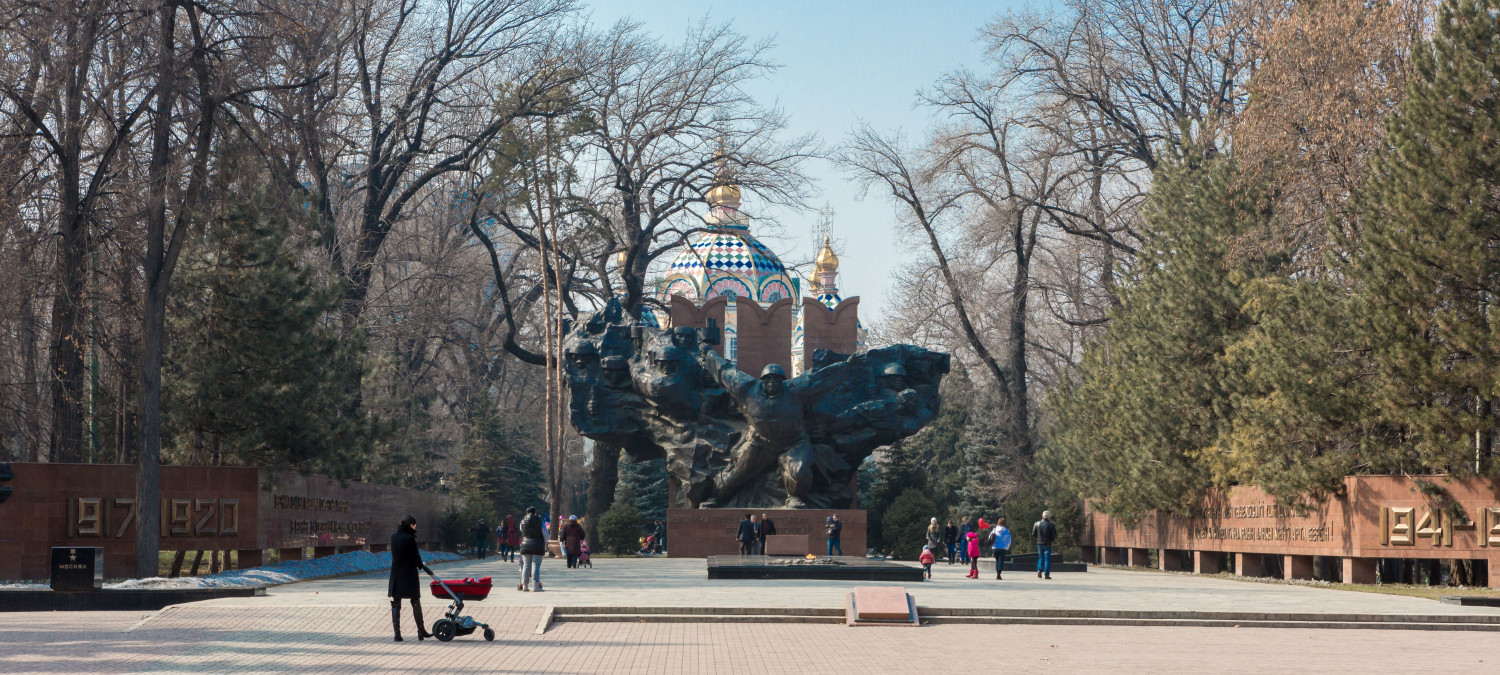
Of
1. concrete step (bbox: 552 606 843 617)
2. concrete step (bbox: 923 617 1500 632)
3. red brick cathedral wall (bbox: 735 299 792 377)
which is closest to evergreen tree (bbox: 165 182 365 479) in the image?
concrete step (bbox: 552 606 843 617)

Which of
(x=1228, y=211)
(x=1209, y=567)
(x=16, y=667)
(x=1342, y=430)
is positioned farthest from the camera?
(x=1209, y=567)

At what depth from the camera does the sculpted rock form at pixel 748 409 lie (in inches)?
1522

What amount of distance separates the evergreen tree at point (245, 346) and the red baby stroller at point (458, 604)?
1261 cm

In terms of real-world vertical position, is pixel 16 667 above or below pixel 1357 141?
below

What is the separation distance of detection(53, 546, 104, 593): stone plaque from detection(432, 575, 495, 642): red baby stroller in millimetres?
6884

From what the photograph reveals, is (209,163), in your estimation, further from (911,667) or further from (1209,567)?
(1209,567)

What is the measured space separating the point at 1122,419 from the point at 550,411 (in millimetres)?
14330

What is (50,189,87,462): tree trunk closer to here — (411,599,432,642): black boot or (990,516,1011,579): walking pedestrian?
(411,599,432,642): black boot

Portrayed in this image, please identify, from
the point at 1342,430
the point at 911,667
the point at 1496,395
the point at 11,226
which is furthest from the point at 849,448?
the point at 911,667

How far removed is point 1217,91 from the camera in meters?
39.4

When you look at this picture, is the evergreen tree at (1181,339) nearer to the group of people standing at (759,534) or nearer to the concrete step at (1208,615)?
the group of people standing at (759,534)

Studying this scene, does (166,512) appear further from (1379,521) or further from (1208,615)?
(1379,521)

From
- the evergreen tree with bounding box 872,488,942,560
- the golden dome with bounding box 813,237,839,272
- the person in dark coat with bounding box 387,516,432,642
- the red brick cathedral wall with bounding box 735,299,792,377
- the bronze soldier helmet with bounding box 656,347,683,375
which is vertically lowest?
the evergreen tree with bounding box 872,488,942,560

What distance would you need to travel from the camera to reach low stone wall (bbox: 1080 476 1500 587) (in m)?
24.0
